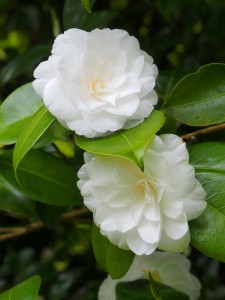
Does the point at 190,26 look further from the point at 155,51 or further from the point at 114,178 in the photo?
the point at 114,178

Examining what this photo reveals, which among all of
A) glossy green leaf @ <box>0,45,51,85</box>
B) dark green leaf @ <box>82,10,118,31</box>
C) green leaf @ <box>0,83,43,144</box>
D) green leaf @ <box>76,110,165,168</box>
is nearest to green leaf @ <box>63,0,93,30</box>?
dark green leaf @ <box>82,10,118,31</box>

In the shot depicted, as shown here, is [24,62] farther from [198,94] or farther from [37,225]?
[198,94]

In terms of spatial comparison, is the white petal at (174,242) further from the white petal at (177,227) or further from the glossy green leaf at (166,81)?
the glossy green leaf at (166,81)

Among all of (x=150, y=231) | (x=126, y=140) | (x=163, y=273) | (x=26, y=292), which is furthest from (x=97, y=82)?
(x=163, y=273)

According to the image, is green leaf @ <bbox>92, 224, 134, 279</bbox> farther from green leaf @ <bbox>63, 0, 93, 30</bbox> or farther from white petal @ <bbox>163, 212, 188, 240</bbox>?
green leaf @ <bbox>63, 0, 93, 30</bbox>

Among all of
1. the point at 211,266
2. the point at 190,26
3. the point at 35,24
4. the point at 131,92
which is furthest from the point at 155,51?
the point at 131,92

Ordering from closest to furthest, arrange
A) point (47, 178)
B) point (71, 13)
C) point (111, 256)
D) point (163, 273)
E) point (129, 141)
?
point (129, 141)
point (111, 256)
point (47, 178)
point (163, 273)
point (71, 13)
